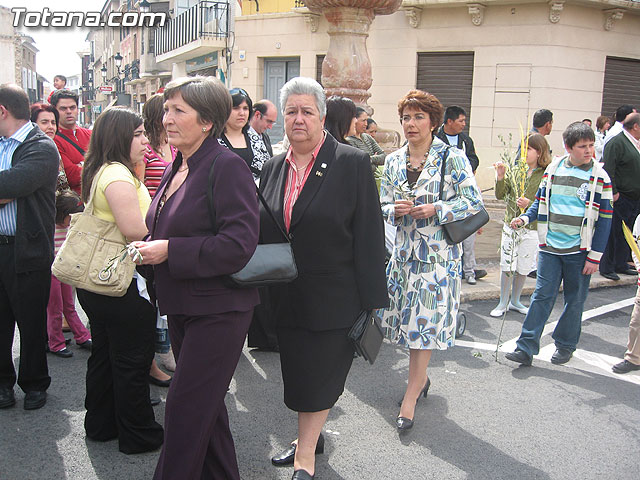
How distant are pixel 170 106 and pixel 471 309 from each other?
15.4ft

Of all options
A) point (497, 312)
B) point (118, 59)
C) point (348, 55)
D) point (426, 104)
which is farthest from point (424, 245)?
point (118, 59)

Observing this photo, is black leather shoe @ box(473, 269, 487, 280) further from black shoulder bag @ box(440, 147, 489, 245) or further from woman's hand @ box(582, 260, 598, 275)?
black shoulder bag @ box(440, 147, 489, 245)

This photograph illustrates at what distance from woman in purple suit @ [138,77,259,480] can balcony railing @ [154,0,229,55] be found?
69.2 feet

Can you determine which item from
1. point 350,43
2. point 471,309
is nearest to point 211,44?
point 350,43

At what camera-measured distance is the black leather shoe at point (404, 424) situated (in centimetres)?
381

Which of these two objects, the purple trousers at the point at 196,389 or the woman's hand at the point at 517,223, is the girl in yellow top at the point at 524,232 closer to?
the woman's hand at the point at 517,223

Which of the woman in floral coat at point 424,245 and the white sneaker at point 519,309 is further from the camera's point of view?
the white sneaker at point 519,309

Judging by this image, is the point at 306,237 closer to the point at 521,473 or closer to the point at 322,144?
the point at 322,144

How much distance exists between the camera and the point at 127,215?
3.11 metres

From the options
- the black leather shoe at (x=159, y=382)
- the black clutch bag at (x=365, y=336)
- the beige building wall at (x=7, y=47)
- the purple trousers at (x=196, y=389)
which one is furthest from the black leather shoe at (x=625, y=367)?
the beige building wall at (x=7, y=47)

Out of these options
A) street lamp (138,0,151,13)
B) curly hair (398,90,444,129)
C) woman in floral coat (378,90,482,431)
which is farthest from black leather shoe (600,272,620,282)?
street lamp (138,0,151,13)

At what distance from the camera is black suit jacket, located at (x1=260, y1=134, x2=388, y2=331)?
3.13m

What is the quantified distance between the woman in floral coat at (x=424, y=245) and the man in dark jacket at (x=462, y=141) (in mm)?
3141

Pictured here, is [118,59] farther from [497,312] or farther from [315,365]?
[315,365]
